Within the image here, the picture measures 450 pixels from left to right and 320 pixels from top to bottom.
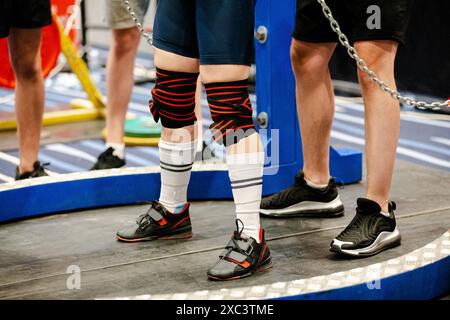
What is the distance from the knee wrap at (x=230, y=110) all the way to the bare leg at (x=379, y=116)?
39 cm

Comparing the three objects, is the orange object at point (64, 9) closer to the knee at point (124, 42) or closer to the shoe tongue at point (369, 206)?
the knee at point (124, 42)

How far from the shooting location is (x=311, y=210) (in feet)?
9.87

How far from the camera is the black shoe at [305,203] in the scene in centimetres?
300

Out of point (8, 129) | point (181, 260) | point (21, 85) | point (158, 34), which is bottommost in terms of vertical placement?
point (8, 129)

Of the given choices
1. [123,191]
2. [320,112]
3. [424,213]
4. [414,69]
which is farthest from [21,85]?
[414,69]

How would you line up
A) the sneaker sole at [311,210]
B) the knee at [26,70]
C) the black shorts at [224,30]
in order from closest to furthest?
the black shorts at [224,30]
the sneaker sole at [311,210]
the knee at [26,70]

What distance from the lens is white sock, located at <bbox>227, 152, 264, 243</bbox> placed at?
2.41m

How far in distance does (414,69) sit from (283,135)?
1849 mm

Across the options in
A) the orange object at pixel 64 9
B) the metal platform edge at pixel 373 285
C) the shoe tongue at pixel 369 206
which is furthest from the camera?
the orange object at pixel 64 9

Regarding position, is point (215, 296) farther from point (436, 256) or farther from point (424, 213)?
point (424, 213)

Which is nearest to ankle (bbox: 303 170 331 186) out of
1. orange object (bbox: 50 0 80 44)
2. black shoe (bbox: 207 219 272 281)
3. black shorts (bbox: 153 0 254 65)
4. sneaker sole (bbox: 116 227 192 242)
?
sneaker sole (bbox: 116 227 192 242)

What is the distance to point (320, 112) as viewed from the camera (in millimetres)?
2908

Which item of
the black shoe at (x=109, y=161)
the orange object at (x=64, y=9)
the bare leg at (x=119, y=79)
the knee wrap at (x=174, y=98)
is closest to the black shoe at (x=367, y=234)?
the knee wrap at (x=174, y=98)

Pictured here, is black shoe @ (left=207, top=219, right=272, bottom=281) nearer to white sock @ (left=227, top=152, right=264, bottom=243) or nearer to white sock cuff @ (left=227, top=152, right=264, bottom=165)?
white sock @ (left=227, top=152, right=264, bottom=243)
